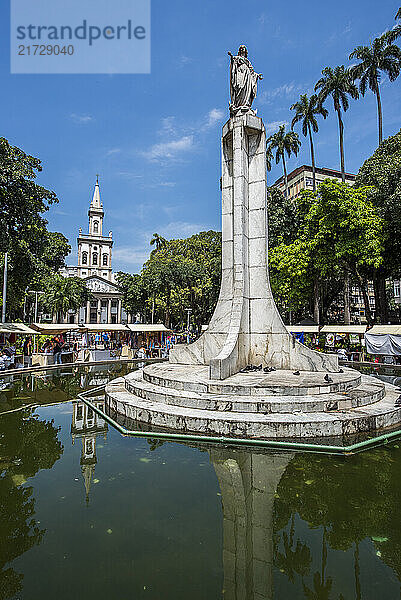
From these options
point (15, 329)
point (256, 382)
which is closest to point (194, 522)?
point (256, 382)

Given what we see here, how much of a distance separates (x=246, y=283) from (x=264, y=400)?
16.7 ft

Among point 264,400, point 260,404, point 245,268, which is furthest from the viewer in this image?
point 245,268

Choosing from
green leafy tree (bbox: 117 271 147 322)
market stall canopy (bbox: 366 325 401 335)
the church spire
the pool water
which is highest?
the church spire

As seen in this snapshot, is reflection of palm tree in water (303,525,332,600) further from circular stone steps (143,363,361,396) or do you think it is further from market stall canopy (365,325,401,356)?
market stall canopy (365,325,401,356)

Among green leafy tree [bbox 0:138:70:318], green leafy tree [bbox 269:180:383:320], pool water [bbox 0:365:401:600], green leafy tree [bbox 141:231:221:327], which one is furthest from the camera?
green leafy tree [bbox 141:231:221:327]

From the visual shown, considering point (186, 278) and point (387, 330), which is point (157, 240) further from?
point (387, 330)

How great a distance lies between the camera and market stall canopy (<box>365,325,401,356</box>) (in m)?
20.7

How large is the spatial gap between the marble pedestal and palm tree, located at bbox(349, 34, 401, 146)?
92.7ft

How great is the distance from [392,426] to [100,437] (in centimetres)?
589

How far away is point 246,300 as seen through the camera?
1141 cm

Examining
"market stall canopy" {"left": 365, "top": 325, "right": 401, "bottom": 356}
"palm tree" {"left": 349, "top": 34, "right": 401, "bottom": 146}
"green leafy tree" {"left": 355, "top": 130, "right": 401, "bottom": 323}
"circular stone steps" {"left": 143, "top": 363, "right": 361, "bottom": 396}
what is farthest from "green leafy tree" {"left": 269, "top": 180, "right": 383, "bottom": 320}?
"circular stone steps" {"left": 143, "top": 363, "right": 361, "bottom": 396}

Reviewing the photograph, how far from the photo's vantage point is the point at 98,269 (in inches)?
3607

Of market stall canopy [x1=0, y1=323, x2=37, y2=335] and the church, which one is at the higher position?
the church

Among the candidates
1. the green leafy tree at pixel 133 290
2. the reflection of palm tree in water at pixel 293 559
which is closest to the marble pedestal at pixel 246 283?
the reflection of palm tree in water at pixel 293 559
